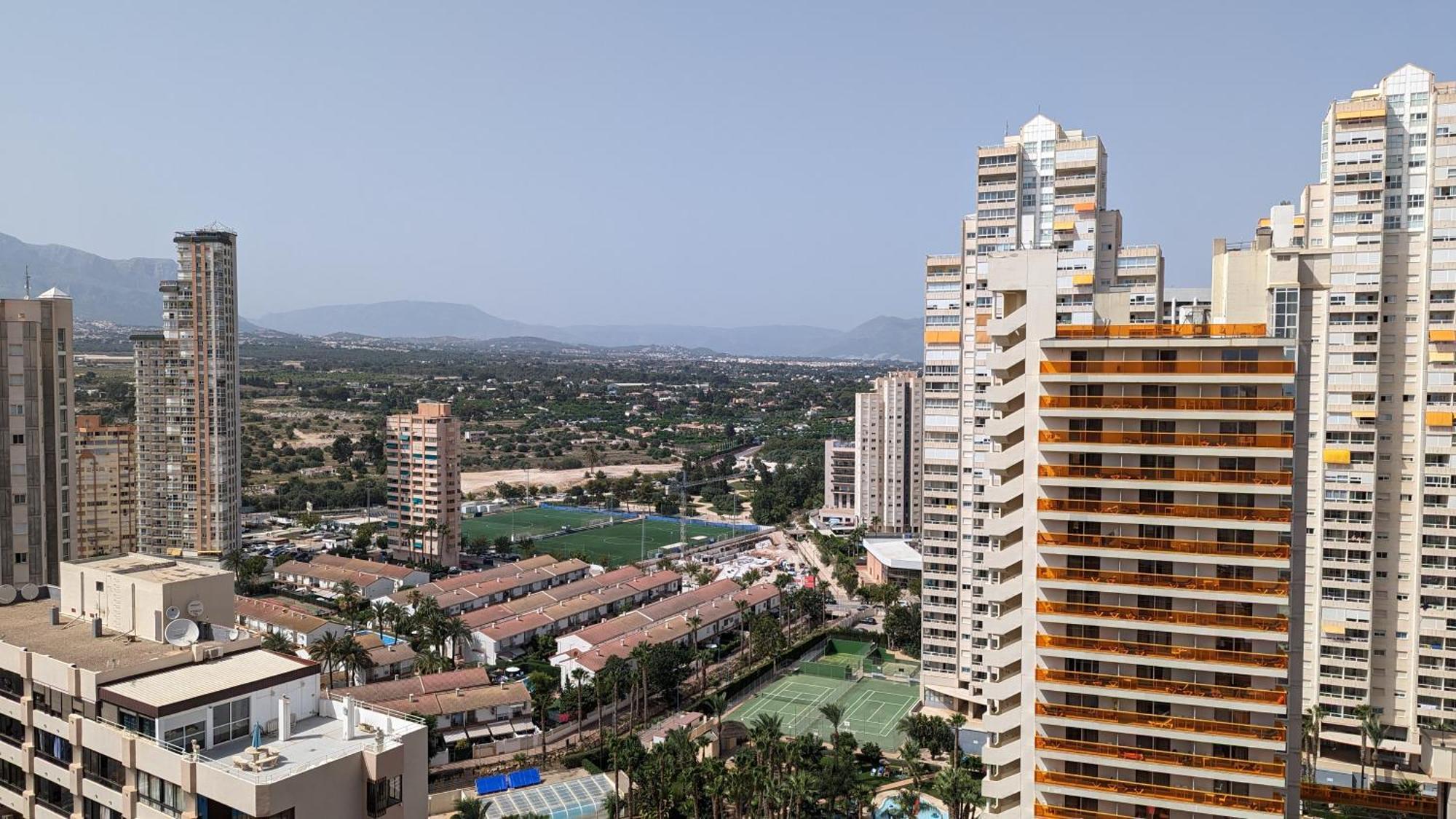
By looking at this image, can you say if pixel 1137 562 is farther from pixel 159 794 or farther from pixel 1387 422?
pixel 1387 422

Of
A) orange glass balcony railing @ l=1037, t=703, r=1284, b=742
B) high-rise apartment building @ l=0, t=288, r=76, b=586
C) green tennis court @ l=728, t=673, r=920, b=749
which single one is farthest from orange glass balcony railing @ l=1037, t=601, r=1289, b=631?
high-rise apartment building @ l=0, t=288, r=76, b=586

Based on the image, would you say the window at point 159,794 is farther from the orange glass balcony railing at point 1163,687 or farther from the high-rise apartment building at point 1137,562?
the orange glass balcony railing at point 1163,687

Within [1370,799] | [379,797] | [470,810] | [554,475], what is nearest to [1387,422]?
[1370,799]

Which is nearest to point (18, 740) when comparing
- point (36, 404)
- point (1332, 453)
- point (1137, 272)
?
point (36, 404)

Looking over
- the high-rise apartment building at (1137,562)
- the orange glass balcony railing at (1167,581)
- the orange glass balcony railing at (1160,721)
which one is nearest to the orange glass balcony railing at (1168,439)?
the high-rise apartment building at (1137,562)

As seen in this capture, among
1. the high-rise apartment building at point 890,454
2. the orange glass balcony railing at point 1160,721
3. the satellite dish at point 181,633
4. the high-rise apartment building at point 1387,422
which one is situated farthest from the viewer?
the high-rise apartment building at point 890,454

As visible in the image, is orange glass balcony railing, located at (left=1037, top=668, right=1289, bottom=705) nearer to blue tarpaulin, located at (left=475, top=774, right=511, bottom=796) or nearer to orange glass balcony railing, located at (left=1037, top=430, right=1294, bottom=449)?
orange glass balcony railing, located at (left=1037, top=430, right=1294, bottom=449)

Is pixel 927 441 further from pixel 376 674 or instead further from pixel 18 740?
pixel 18 740
